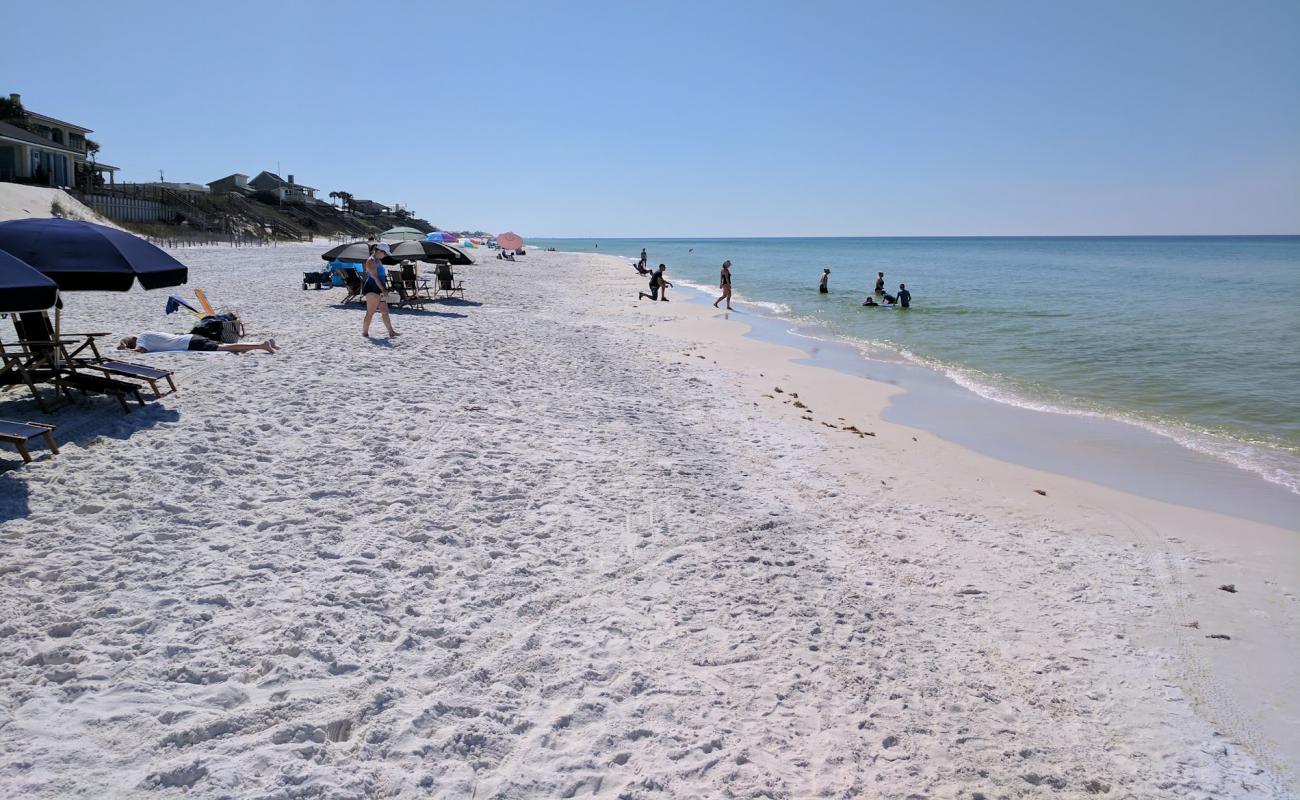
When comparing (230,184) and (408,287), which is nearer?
(408,287)

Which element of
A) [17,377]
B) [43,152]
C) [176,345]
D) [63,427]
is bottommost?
[63,427]

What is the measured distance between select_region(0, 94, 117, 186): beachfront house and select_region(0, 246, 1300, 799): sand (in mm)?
45123

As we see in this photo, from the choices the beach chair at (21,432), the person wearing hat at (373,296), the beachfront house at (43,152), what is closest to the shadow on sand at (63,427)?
the beach chair at (21,432)

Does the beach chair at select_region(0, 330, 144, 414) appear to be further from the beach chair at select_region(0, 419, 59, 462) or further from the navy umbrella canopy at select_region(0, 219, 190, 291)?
the beach chair at select_region(0, 419, 59, 462)

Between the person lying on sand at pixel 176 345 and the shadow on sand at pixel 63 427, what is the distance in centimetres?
279

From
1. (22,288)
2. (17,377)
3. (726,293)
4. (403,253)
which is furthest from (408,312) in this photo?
(22,288)

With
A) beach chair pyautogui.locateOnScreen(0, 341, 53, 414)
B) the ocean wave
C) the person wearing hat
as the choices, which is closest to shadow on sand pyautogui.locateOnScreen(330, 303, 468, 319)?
the person wearing hat

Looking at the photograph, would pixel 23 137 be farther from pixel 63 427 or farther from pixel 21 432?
pixel 21 432

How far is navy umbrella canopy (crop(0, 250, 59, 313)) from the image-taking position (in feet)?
16.9

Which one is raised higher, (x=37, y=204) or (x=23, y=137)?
(x=23, y=137)

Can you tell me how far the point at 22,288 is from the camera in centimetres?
521

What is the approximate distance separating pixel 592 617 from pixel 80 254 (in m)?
6.16

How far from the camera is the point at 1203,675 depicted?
449 cm

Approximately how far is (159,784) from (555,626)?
2.03 m
